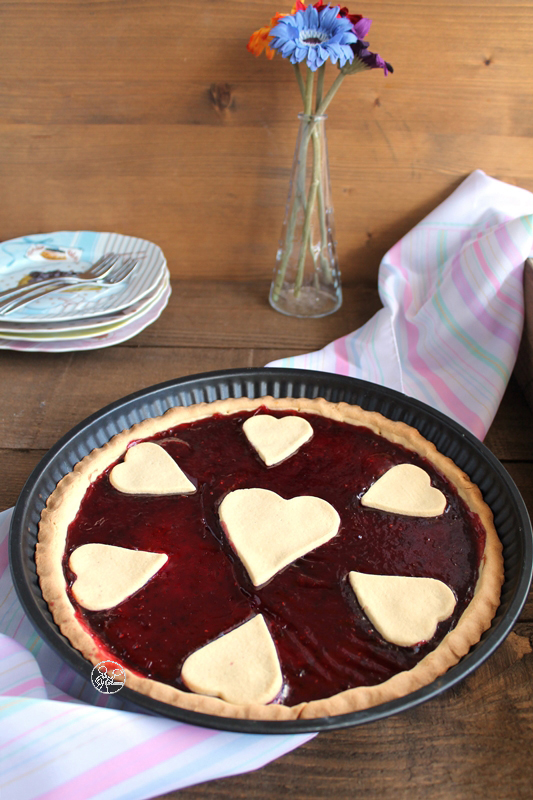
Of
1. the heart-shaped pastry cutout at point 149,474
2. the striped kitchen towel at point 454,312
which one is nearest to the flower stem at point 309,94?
the striped kitchen towel at point 454,312

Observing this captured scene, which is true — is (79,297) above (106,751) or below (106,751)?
above

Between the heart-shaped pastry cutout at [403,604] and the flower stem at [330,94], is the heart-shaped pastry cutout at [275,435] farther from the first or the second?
the flower stem at [330,94]


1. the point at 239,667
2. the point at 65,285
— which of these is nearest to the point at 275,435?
the point at 239,667

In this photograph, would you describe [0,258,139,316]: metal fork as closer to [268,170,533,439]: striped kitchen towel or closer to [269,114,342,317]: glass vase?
[269,114,342,317]: glass vase

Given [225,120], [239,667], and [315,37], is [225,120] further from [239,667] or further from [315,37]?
[239,667]

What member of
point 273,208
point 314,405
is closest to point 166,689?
point 314,405

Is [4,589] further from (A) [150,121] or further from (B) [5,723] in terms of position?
(A) [150,121]
